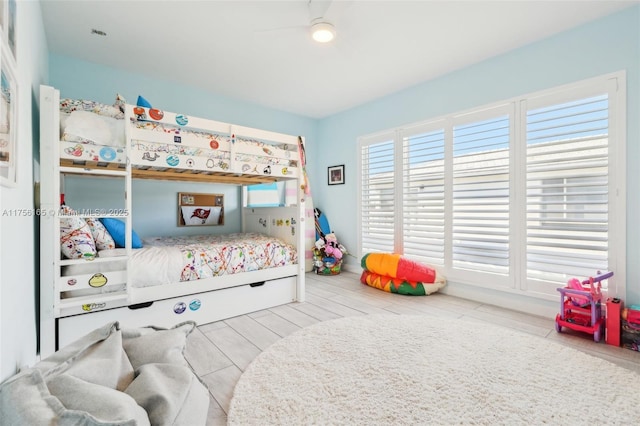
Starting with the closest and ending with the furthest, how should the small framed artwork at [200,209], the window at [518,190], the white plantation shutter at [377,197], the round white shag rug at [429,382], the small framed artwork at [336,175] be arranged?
the round white shag rug at [429,382], the window at [518,190], the small framed artwork at [200,209], the white plantation shutter at [377,197], the small framed artwork at [336,175]

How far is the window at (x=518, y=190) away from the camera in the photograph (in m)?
2.34

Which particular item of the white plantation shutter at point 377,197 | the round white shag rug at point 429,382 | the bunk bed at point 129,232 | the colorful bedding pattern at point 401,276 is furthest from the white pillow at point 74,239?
the white plantation shutter at point 377,197

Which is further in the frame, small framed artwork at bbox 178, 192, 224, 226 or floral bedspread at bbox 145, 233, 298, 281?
small framed artwork at bbox 178, 192, 224, 226

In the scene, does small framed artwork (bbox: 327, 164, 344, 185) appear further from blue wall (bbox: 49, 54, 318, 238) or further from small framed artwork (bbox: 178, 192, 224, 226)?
small framed artwork (bbox: 178, 192, 224, 226)

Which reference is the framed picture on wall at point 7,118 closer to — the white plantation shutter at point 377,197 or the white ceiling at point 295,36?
the white ceiling at point 295,36

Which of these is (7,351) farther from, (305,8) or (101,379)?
(305,8)

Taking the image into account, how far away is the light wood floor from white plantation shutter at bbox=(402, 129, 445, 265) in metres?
0.59

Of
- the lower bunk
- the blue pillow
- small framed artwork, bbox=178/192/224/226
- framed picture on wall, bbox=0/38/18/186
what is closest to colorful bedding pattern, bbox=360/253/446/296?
the lower bunk

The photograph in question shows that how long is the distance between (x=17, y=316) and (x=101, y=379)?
53 cm

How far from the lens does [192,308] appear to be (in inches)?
96.4

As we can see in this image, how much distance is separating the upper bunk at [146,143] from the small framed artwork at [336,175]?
1736mm

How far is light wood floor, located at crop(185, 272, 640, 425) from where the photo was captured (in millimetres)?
1779

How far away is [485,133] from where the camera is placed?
9.84 ft

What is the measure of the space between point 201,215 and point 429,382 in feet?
10.5
